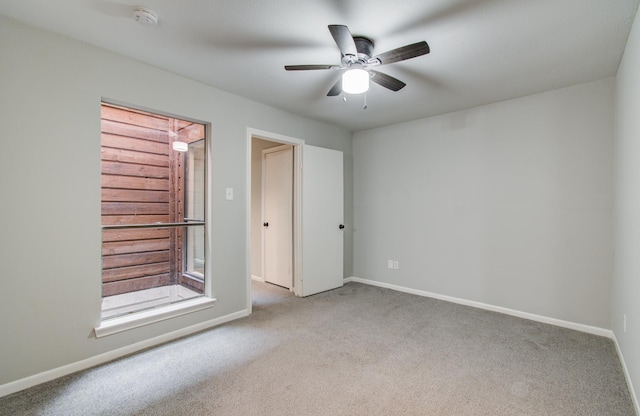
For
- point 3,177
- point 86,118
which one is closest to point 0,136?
point 3,177

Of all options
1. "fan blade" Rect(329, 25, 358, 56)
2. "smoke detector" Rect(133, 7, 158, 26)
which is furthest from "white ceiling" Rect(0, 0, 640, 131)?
"fan blade" Rect(329, 25, 358, 56)

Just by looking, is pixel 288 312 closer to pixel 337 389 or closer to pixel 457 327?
pixel 337 389

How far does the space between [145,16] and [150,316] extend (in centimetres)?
229

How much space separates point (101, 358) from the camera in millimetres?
2350

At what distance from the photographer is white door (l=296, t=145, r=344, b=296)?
4094 millimetres

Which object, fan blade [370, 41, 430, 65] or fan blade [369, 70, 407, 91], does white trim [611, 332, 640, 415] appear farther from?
fan blade [369, 70, 407, 91]

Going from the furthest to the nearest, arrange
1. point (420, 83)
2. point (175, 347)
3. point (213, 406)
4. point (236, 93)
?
point (236, 93) → point (420, 83) → point (175, 347) → point (213, 406)

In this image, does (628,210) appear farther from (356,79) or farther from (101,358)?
(101,358)

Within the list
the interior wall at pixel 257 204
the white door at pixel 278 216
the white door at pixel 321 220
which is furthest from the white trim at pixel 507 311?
the interior wall at pixel 257 204

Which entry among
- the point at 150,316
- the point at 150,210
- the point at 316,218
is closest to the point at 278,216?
the point at 316,218

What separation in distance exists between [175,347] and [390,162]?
3.50 m

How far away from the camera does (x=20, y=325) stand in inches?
79.4

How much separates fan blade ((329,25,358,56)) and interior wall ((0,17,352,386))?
1.73 metres

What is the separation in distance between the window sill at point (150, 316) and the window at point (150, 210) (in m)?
0.09
